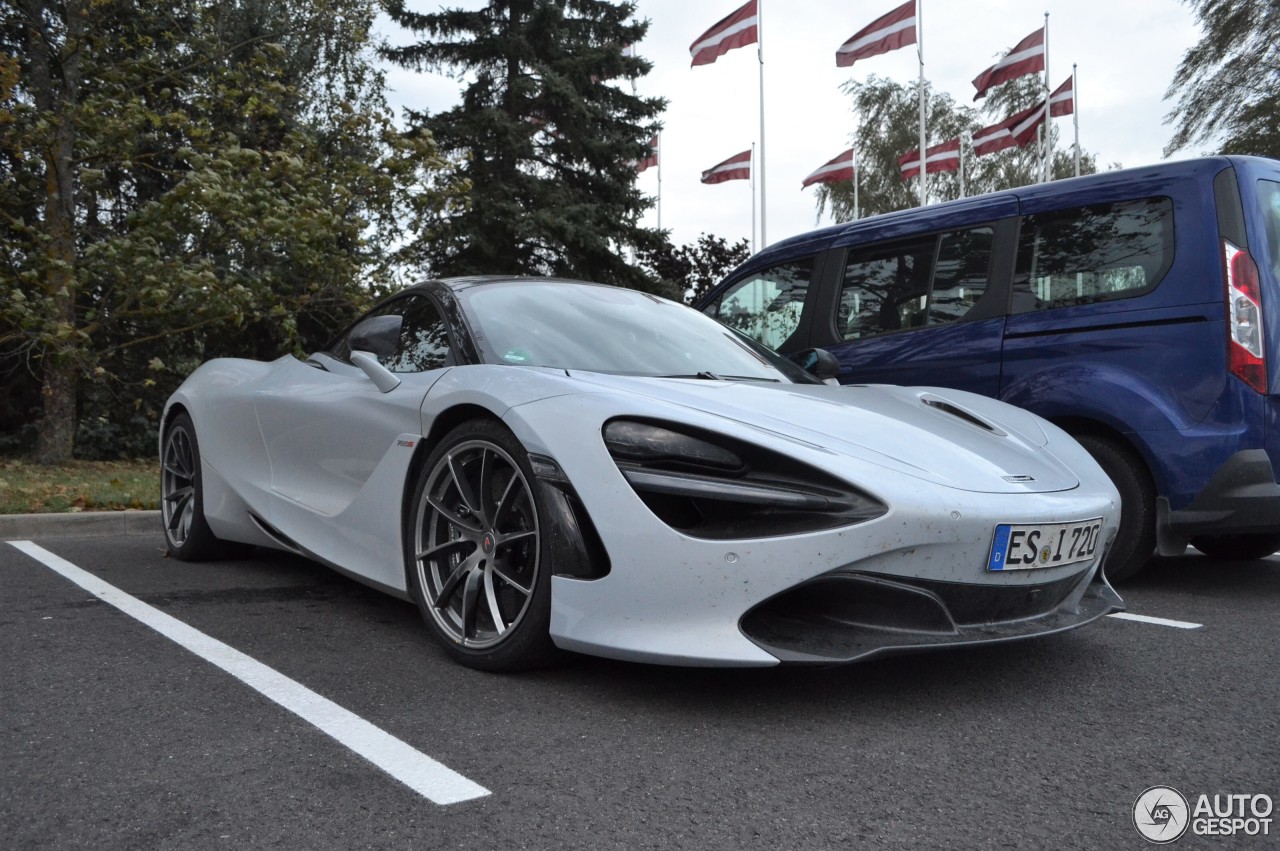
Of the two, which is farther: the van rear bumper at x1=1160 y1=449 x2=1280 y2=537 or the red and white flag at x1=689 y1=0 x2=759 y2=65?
the red and white flag at x1=689 y1=0 x2=759 y2=65

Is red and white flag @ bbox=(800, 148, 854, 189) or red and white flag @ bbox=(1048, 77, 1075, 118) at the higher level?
red and white flag @ bbox=(1048, 77, 1075, 118)

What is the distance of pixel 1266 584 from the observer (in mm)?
4719

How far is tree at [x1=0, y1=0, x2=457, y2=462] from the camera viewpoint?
1020cm

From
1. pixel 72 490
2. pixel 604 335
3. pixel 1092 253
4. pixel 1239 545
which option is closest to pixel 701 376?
pixel 604 335

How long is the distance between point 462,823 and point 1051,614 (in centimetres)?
173

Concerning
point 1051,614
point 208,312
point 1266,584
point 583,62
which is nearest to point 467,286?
point 1051,614

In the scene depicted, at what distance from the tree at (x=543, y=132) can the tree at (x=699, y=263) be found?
6.70 ft

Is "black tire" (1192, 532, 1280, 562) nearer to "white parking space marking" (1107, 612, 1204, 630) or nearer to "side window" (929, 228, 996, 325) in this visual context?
"white parking space marking" (1107, 612, 1204, 630)

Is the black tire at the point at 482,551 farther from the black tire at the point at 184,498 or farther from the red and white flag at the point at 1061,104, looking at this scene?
the red and white flag at the point at 1061,104

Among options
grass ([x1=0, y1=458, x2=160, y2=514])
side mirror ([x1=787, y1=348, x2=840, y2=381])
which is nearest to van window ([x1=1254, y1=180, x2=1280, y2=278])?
side mirror ([x1=787, y1=348, x2=840, y2=381])

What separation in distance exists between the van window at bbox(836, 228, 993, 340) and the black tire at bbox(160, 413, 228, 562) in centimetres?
324

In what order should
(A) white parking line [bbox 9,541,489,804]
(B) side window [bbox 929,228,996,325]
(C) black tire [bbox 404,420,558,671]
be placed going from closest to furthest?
(A) white parking line [bbox 9,541,489,804] < (C) black tire [bbox 404,420,558,671] < (B) side window [bbox 929,228,996,325]

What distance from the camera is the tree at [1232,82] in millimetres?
22984
